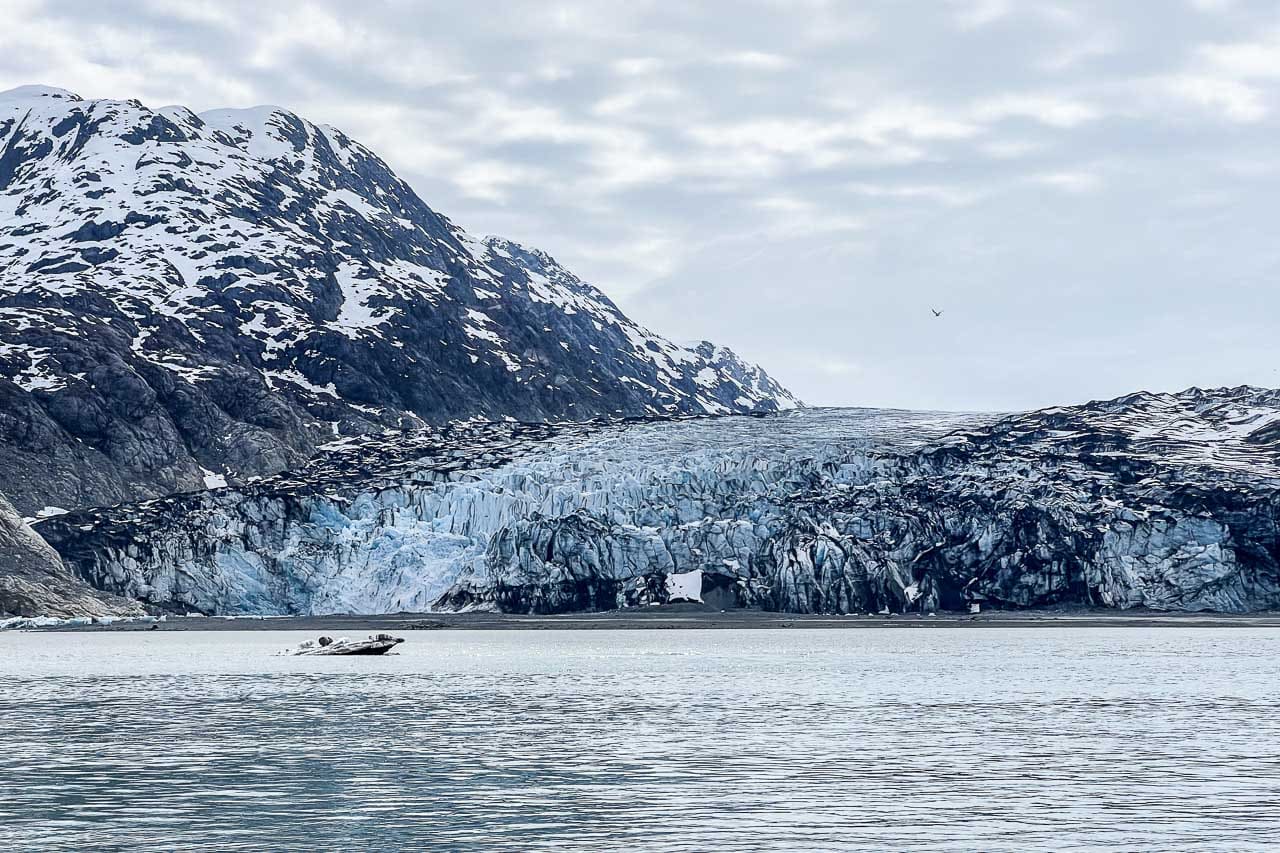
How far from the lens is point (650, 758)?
49469 mm

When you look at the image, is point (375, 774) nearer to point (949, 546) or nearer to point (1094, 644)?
point (1094, 644)

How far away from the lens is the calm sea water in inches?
1366

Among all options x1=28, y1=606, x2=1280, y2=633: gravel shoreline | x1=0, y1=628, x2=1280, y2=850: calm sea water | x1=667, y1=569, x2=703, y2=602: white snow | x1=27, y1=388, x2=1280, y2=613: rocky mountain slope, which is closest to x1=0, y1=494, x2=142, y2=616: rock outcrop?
x1=28, y1=606, x2=1280, y2=633: gravel shoreline

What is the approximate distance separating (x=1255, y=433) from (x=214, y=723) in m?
162

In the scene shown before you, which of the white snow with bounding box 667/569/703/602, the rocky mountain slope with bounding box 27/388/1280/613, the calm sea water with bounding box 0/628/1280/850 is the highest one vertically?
the rocky mountain slope with bounding box 27/388/1280/613

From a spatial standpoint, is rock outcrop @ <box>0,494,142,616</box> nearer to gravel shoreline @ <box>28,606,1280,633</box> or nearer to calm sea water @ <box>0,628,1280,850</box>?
gravel shoreline @ <box>28,606,1280,633</box>

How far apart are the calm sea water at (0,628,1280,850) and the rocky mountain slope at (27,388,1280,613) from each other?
198 feet

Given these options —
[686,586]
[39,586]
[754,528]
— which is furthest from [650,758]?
[39,586]

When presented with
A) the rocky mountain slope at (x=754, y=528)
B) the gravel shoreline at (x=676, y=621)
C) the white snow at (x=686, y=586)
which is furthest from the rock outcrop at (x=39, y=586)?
the white snow at (x=686, y=586)

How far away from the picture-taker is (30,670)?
106m

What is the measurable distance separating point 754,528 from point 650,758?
124 meters

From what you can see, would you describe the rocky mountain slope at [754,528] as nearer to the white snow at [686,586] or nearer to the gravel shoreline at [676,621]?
the white snow at [686,586]

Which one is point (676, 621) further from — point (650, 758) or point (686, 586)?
point (650, 758)

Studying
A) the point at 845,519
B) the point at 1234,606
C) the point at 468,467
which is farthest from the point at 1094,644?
the point at 468,467
